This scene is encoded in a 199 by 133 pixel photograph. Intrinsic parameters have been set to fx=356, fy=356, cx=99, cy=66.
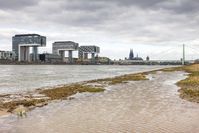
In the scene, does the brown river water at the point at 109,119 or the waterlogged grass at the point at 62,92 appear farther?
the waterlogged grass at the point at 62,92

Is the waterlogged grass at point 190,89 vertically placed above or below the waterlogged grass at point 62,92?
above

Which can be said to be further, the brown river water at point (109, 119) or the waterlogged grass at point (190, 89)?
the waterlogged grass at point (190, 89)

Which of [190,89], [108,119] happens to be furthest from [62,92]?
[108,119]

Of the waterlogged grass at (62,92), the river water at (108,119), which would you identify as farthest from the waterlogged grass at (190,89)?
the waterlogged grass at (62,92)

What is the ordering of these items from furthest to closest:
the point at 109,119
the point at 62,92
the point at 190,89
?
the point at 190,89 → the point at 62,92 → the point at 109,119

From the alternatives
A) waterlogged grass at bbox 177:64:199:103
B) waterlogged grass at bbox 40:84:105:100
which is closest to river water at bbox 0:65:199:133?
waterlogged grass at bbox 177:64:199:103

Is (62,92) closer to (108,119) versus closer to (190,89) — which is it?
(190,89)

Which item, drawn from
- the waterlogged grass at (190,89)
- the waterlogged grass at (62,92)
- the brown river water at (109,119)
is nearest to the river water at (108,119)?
the brown river water at (109,119)

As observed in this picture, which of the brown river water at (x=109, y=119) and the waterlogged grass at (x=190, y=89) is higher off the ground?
the waterlogged grass at (x=190, y=89)

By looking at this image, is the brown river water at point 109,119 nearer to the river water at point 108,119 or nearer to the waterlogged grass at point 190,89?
the river water at point 108,119

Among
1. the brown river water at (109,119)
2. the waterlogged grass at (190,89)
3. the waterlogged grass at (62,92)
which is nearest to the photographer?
the brown river water at (109,119)

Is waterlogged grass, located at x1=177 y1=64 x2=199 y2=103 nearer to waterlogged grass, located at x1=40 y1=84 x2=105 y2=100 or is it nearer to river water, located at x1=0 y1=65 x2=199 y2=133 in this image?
river water, located at x1=0 y1=65 x2=199 y2=133

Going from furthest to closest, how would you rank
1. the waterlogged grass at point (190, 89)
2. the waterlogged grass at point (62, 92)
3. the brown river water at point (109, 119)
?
1. the waterlogged grass at point (62, 92)
2. the waterlogged grass at point (190, 89)
3. the brown river water at point (109, 119)

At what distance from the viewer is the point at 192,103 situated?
27359mm
